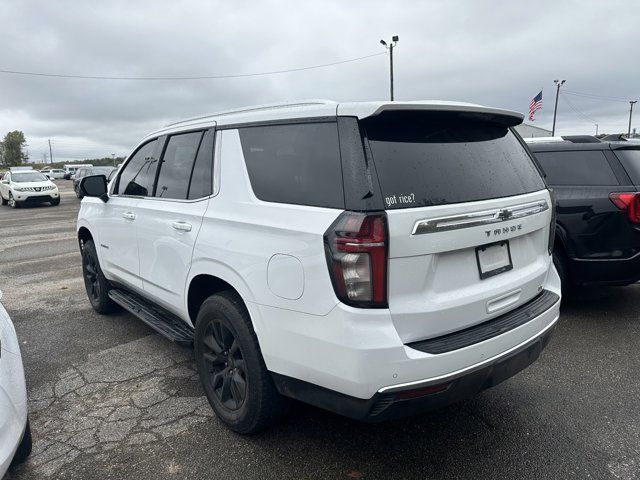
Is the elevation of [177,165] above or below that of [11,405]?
above

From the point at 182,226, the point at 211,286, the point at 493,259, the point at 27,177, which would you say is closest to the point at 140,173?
the point at 182,226

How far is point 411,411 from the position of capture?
2189mm

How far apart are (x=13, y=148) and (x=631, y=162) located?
105983 millimetres

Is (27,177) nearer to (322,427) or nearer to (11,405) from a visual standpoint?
(11,405)

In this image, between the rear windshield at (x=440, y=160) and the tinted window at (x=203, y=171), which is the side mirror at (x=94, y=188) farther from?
the rear windshield at (x=440, y=160)

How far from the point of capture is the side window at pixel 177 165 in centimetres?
331

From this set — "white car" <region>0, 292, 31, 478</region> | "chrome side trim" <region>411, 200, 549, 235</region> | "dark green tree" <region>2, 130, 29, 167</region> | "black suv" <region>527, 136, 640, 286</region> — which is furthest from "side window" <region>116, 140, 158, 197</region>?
"dark green tree" <region>2, 130, 29, 167</region>

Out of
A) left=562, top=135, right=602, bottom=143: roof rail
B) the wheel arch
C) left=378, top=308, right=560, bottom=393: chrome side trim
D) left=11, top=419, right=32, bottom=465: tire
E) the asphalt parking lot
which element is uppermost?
left=562, top=135, right=602, bottom=143: roof rail

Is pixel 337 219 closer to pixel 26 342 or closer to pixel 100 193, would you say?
pixel 100 193

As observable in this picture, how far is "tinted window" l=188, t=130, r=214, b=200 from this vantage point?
9.98ft

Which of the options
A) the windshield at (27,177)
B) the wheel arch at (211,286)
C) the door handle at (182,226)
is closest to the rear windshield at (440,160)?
the wheel arch at (211,286)

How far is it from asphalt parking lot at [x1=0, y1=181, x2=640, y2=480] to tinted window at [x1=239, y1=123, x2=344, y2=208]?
4.86ft

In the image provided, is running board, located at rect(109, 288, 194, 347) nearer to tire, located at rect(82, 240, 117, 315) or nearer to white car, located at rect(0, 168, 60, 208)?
tire, located at rect(82, 240, 117, 315)

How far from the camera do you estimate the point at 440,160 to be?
2412mm
